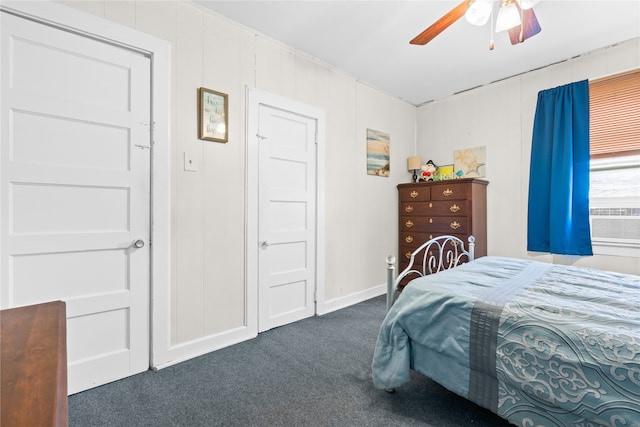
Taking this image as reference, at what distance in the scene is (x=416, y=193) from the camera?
373 centimetres

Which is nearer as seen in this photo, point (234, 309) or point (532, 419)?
point (532, 419)

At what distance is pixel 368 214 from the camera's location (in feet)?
11.8

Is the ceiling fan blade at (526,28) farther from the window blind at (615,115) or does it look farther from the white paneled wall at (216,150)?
the white paneled wall at (216,150)

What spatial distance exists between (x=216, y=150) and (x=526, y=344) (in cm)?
222

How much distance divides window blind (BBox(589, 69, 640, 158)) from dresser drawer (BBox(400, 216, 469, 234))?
4.31 feet

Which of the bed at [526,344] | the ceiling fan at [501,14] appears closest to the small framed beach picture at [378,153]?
the ceiling fan at [501,14]

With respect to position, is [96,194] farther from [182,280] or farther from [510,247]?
[510,247]

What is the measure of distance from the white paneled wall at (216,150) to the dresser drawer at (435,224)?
105 cm

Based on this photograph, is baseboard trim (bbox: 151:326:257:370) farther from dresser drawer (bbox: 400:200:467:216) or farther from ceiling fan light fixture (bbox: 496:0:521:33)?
ceiling fan light fixture (bbox: 496:0:521:33)

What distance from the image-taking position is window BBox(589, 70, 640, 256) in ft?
8.80

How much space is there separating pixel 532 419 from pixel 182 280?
2103 mm

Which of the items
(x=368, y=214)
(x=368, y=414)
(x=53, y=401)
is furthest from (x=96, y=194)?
(x=368, y=214)

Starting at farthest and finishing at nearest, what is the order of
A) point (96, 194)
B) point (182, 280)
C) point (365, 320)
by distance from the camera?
1. point (365, 320)
2. point (182, 280)
3. point (96, 194)

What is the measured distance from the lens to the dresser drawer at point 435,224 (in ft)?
10.7
